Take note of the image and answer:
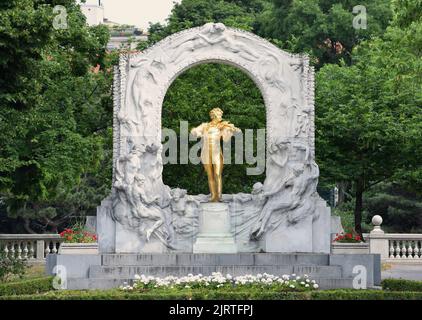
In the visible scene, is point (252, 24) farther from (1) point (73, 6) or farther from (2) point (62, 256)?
(2) point (62, 256)

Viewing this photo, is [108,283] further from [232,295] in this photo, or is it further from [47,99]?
[47,99]

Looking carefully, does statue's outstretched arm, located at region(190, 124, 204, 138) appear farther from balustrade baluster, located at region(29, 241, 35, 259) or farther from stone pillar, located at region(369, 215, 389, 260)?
stone pillar, located at region(369, 215, 389, 260)

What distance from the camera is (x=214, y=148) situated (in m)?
27.3

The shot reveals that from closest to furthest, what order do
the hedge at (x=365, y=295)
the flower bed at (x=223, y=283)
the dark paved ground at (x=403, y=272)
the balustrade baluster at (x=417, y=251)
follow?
the hedge at (x=365, y=295), the flower bed at (x=223, y=283), the dark paved ground at (x=403, y=272), the balustrade baluster at (x=417, y=251)

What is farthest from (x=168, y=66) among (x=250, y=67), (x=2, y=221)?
(x=2, y=221)

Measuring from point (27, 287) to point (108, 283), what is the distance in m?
2.03

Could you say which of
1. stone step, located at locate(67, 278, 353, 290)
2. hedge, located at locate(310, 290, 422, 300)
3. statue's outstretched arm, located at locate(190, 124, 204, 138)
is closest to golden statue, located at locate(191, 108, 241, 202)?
statue's outstretched arm, located at locate(190, 124, 204, 138)

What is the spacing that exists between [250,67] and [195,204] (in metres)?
3.63

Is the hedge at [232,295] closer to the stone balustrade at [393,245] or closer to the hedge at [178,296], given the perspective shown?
the hedge at [178,296]

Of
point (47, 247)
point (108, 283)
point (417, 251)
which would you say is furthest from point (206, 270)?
point (417, 251)

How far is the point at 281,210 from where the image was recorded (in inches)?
1057

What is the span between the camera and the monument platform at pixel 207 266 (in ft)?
80.7

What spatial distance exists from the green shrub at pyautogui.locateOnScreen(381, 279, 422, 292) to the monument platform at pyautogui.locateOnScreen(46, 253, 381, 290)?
808 mm

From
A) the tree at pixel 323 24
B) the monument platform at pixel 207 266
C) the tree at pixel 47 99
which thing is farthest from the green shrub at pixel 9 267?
the tree at pixel 323 24
